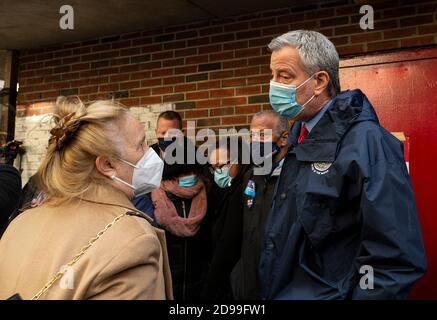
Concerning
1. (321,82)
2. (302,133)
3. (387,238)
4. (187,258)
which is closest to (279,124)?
(302,133)

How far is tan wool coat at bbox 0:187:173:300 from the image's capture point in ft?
5.07

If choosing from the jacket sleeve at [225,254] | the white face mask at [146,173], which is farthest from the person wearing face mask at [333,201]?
the jacket sleeve at [225,254]

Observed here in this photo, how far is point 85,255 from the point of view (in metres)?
1.59

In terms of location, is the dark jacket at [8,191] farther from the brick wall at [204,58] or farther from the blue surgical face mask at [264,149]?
the brick wall at [204,58]

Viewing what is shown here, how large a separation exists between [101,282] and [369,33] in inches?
138

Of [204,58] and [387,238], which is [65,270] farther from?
[204,58]

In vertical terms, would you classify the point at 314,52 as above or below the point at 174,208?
above

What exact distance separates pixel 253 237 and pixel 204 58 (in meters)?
2.64

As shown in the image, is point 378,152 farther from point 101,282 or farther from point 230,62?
point 230,62

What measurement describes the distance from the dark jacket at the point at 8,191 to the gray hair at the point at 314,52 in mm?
1571

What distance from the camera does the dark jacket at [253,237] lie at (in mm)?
2818

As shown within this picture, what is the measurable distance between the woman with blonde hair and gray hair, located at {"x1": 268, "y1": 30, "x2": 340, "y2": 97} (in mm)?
806
